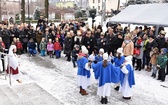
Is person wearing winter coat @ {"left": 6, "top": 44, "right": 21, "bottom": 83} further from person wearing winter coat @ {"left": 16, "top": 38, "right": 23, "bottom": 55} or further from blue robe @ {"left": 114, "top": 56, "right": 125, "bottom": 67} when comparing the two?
person wearing winter coat @ {"left": 16, "top": 38, "right": 23, "bottom": 55}

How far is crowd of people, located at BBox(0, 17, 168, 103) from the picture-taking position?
7.40m

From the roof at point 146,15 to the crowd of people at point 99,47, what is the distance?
1.89 metres

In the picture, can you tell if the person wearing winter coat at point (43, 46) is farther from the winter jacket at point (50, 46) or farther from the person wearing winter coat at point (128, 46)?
the person wearing winter coat at point (128, 46)

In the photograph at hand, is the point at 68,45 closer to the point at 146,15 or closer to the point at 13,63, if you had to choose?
the point at 13,63

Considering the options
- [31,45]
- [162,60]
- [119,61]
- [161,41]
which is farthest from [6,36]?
[162,60]

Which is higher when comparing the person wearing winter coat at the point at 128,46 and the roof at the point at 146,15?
the roof at the point at 146,15

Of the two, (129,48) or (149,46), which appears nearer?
(129,48)

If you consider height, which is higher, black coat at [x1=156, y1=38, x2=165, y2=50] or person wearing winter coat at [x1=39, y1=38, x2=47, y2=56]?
black coat at [x1=156, y1=38, x2=165, y2=50]

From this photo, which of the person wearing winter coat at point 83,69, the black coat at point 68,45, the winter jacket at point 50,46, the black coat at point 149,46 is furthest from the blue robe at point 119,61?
the winter jacket at point 50,46

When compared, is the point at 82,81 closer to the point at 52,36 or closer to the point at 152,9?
the point at 52,36

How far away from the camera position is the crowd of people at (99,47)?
7.40 m

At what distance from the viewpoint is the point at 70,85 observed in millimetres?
8625

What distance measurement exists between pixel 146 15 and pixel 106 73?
947 centimetres

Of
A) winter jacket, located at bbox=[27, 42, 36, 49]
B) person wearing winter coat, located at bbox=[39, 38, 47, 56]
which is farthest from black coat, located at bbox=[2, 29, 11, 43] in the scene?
person wearing winter coat, located at bbox=[39, 38, 47, 56]
